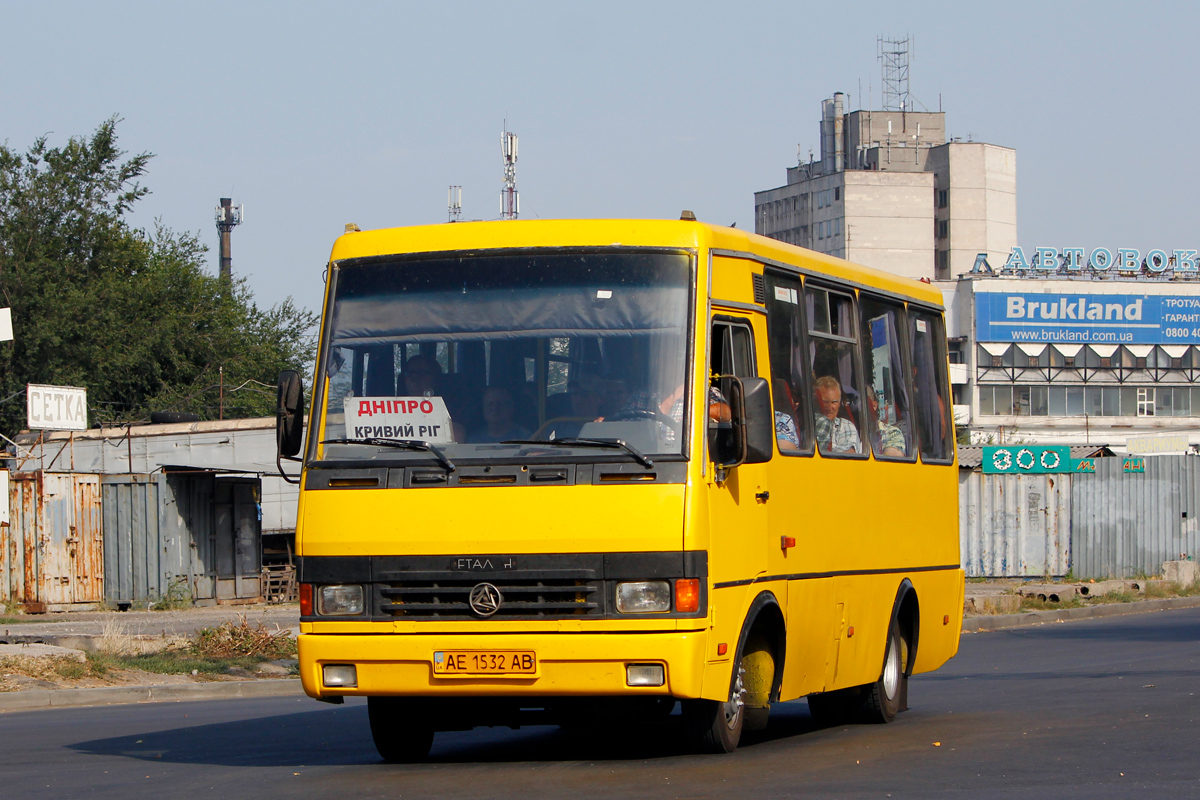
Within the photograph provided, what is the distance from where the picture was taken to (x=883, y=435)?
11703 mm

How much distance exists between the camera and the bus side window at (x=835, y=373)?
10.5 m

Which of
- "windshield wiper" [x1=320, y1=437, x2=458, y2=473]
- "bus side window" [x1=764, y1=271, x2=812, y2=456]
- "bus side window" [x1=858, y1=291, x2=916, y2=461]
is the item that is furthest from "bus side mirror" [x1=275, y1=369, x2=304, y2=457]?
"bus side window" [x1=858, y1=291, x2=916, y2=461]

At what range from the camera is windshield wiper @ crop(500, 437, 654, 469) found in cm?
852

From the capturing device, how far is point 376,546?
28.6 ft

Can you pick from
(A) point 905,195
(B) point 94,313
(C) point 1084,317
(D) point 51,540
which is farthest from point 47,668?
(A) point 905,195

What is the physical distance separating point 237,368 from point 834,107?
102823mm

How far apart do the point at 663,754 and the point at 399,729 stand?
1.53 meters

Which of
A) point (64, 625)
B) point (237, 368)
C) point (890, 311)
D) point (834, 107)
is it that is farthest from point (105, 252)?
point (834, 107)

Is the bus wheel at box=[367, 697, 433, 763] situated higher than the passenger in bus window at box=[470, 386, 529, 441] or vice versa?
the passenger in bus window at box=[470, 386, 529, 441]

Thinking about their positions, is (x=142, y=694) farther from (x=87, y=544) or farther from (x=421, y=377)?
(x=87, y=544)

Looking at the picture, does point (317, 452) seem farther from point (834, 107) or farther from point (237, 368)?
point (834, 107)

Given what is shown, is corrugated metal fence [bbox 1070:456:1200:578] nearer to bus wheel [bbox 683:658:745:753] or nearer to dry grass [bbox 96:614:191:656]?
dry grass [bbox 96:614:191:656]

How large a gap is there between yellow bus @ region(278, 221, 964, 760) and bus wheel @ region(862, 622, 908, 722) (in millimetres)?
1787

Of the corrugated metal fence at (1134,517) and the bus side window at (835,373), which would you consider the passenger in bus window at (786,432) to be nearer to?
the bus side window at (835,373)
